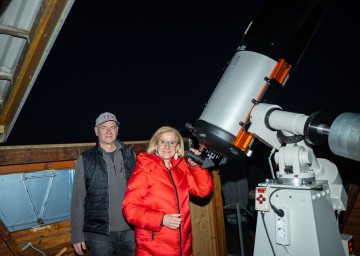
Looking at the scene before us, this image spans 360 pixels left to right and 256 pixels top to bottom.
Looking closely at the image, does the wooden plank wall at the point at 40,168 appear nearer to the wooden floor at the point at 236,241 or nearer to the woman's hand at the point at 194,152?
the woman's hand at the point at 194,152

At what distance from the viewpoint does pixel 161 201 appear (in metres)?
2.48

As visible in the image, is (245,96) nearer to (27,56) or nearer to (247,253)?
(27,56)

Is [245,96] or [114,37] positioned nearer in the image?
[245,96]

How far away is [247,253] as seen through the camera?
5.40m

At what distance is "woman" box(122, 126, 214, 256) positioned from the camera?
2312mm

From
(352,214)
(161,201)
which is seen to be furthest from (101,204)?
(352,214)

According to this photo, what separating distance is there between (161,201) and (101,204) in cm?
70

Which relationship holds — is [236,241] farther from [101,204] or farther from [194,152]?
[194,152]

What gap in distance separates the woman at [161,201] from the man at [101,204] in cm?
37

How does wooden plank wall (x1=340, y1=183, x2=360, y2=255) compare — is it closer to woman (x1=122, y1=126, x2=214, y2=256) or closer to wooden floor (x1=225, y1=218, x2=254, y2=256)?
wooden floor (x1=225, y1=218, x2=254, y2=256)

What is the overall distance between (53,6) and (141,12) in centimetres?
1193

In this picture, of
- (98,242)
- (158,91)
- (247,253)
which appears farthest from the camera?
(158,91)

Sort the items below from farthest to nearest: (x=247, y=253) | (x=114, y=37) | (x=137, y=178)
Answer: (x=114, y=37) → (x=247, y=253) → (x=137, y=178)

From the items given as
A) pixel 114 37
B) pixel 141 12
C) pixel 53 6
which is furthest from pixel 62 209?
pixel 141 12
